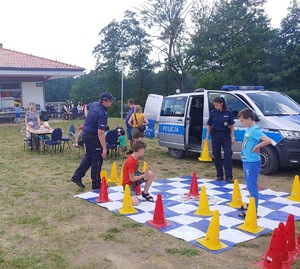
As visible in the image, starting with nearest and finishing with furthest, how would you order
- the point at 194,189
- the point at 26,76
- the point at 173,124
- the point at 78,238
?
the point at 78,238 < the point at 194,189 < the point at 173,124 < the point at 26,76

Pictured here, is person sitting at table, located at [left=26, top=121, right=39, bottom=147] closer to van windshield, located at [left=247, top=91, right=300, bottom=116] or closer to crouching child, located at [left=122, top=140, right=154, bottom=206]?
crouching child, located at [left=122, top=140, right=154, bottom=206]

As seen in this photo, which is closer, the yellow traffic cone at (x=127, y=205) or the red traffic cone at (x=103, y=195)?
the yellow traffic cone at (x=127, y=205)

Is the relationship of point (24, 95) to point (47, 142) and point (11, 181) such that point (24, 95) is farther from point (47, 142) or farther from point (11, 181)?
point (11, 181)

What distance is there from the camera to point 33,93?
23266mm

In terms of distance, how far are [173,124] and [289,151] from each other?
3.33 metres

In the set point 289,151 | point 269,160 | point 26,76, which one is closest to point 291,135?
point 289,151

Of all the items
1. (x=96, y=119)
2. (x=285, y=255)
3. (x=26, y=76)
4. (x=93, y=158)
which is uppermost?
(x=26, y=76)

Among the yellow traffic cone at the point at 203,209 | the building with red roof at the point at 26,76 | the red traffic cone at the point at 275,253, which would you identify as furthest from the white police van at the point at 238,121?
the building with red roof at the point at 26,76

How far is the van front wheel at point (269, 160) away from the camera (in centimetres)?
733

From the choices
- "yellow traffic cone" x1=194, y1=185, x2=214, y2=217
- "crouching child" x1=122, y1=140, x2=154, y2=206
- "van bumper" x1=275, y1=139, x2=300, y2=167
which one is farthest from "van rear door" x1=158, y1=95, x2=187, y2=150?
"yellow traffic cone" x1=194, y1=185, x2=214, y2=217

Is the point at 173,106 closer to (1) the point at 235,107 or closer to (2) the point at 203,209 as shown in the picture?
(1) the point at 235,107

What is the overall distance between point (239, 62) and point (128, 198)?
25.3 metres

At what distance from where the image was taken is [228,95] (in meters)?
8.24

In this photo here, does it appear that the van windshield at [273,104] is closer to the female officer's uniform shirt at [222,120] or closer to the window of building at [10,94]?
the female officer's uniform shirt at [222,120]
